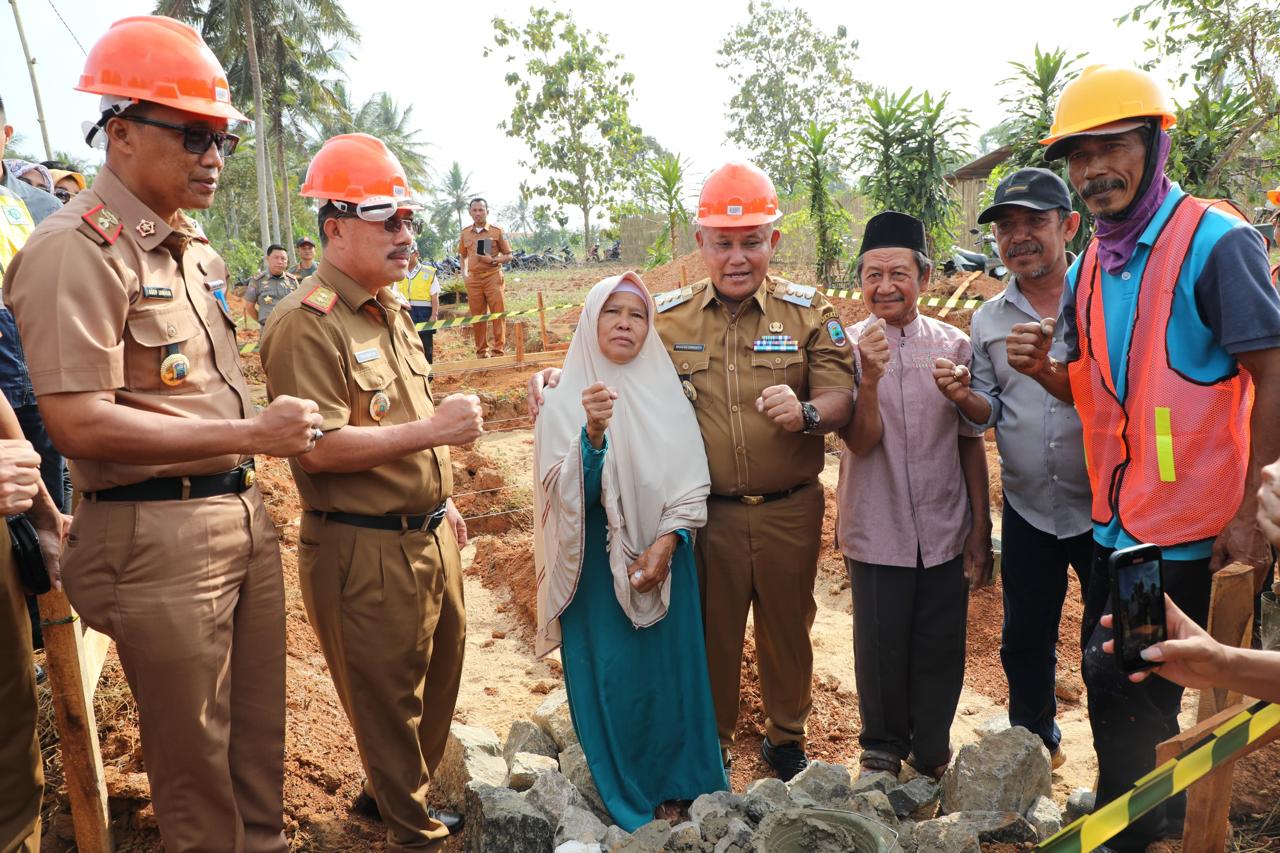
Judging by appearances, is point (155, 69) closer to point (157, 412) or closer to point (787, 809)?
point (157, 412)

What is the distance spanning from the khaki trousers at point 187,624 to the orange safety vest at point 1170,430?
249 cm

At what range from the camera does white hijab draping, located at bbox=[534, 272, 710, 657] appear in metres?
2.86

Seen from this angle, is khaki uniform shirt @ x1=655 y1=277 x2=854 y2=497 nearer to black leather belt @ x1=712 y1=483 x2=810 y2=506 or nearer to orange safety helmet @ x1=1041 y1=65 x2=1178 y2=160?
black leather belt @ x1=712 y1=483 x2=810 y2=506

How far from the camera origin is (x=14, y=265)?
2010mm

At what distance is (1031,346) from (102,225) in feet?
8.82

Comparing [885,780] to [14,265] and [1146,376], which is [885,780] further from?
[14,265]

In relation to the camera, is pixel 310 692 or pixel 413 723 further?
pixel 310 692

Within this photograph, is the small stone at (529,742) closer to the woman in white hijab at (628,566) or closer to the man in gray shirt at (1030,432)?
the woman in white hijab at (628,566)

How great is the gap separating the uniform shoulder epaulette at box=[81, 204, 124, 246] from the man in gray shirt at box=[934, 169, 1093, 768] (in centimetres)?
251

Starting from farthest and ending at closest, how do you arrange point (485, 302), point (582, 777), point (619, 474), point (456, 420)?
point (485, 302), point (582, 777), point (619, 474), point (456, 420)

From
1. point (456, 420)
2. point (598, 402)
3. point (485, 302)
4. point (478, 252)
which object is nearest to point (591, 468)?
point (598, 402)

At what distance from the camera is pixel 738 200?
124 inches

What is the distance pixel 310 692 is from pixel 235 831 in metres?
1.84

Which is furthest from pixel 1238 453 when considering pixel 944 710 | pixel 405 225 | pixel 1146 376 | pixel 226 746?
pixel 226 746
